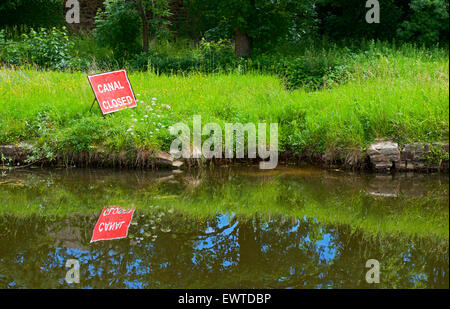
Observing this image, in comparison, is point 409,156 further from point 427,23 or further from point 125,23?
point 125,23

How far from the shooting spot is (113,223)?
616cm

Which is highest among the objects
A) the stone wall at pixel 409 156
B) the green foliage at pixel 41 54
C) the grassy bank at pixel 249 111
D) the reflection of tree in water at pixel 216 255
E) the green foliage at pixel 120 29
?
the green foliage at pixel 120 29

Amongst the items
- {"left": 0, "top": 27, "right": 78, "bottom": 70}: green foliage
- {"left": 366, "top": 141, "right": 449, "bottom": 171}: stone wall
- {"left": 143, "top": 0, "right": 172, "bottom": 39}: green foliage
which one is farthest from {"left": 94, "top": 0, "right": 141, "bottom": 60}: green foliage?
{"left": 366, "top": 141, "right": 449, "bottom": 171}: stone wall

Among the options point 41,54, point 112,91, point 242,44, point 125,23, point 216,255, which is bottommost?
point 216,255

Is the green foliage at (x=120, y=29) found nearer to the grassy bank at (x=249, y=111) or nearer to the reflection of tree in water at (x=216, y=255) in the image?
the grassy bank at (x=249, y=111)

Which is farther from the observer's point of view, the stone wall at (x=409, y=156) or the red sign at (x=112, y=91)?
the red sign at (x=112, y=91)

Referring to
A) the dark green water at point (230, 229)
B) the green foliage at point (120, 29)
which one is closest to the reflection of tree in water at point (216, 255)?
the dark green water at point (230, 229)

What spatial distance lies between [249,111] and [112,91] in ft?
8.16

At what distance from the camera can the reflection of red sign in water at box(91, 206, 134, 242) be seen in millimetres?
5824

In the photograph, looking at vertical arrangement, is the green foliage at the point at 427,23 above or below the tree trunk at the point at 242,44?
above

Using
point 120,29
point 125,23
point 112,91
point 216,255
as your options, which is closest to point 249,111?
point 112,91

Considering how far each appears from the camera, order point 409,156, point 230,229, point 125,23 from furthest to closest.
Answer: point 125,23, point 409,156, point 230,229

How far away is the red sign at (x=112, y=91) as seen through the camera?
30.5 feet

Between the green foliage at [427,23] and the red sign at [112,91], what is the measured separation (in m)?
8.61
